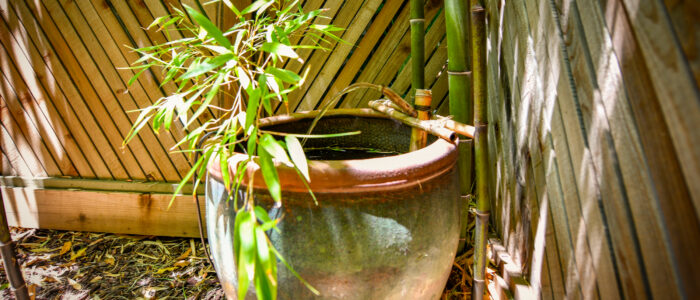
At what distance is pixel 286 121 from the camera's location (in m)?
1.73

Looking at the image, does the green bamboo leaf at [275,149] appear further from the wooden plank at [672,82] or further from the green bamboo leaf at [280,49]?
the wooden plank at [672,82]

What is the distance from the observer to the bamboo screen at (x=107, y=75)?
7.87 feet

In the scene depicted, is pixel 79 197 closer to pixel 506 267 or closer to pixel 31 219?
pixel 31 219

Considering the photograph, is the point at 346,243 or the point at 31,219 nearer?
the point at 346,243

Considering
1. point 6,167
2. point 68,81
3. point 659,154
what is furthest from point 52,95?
point 659,154

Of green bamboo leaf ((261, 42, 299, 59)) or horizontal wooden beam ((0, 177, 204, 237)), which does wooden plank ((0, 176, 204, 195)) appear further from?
green bamboo leaf ((261, 42, 299, 59))

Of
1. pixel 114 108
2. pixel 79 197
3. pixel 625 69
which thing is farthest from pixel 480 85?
pixel 79 197

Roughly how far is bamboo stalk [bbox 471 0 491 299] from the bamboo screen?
883 millimetres

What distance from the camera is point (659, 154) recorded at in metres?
0.79

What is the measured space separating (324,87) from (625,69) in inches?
71.6

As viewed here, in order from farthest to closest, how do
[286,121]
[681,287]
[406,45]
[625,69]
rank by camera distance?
1. [406,45]
2. [286,121]
3. [625,69]
4. [681,287]

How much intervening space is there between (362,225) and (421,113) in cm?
54

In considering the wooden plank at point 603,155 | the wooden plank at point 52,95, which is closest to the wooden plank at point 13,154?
the wooden plank at point 52,95

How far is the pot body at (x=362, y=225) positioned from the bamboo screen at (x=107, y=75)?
1241 millimetres
